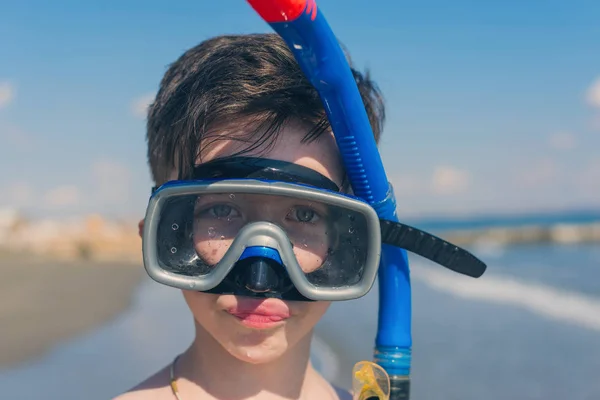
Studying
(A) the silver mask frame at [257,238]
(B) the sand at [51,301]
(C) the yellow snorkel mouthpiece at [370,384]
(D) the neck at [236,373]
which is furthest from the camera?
(B) the sand at [51,301]

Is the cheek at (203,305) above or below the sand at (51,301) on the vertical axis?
above

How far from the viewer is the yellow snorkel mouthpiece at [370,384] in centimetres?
151

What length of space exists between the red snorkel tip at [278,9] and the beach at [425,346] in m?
3.58

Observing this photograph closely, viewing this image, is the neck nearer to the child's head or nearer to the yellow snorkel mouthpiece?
the child's head

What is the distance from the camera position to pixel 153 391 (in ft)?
5.81

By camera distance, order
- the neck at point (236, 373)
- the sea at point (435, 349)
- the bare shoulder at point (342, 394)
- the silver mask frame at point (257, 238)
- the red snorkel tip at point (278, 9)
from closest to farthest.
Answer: the red snorkel tip at point (278, 9) < the silver mask frame at point (257, 238) < the neck at point (236, 373) < the bare shoulder at point (342, 394) < the sea at point (435, 349)

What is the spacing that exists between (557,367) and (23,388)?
4.26m

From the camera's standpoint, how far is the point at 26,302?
24.1 feet

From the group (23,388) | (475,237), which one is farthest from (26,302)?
(475,237)

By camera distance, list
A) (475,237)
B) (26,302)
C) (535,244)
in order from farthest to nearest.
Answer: (475,237) < (535,244) < (26,302)

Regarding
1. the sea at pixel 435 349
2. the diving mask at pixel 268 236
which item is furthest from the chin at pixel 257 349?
the sea at pixel 435 349

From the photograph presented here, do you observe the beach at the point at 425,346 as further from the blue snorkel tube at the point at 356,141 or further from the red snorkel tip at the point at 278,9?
the red snorkel tip at the point at 278,9

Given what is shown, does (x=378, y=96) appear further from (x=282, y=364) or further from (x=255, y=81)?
(x=282, y=364)

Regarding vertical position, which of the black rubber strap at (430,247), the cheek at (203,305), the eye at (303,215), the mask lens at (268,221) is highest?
the black rubber strap at (430,247)
